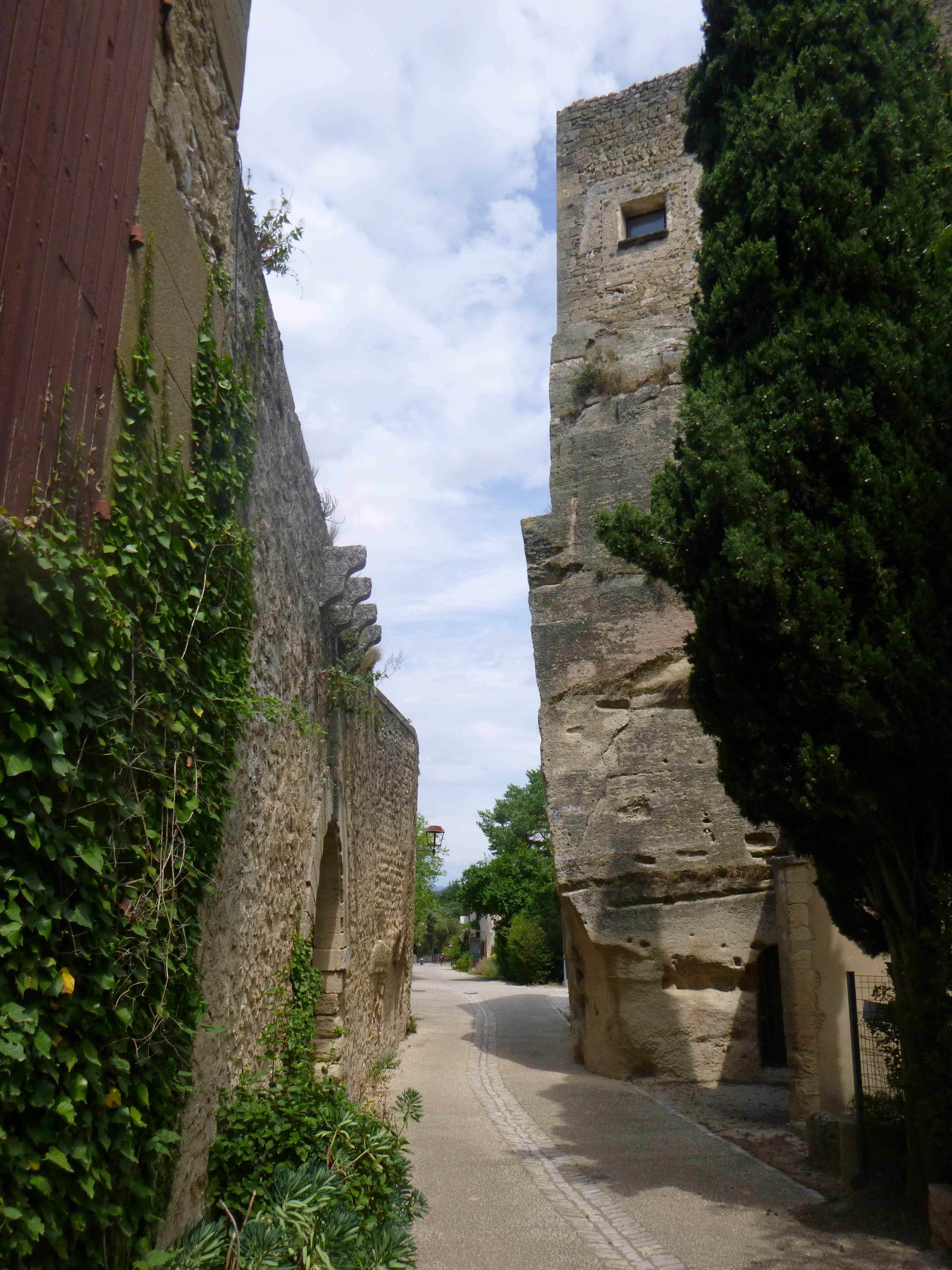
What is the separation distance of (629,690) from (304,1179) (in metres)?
7.40

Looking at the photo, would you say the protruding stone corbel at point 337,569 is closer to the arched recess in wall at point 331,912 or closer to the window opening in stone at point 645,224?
the arched recess in wall at point 331,912

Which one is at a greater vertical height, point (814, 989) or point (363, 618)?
point (363, 618)

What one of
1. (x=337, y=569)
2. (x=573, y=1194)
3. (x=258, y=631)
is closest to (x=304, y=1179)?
(x=258, y=631)

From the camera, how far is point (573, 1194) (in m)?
5.28

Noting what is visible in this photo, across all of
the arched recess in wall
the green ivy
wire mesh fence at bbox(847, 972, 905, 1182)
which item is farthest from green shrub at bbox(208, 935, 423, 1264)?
wire mesh fence at bbox(847, 972, 905, 1182)

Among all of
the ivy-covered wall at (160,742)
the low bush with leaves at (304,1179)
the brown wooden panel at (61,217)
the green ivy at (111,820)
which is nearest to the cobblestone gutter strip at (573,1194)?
the low bush with leaves at (304,1179)

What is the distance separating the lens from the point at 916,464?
4.99 metres

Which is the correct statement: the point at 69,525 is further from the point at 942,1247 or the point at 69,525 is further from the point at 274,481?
the point at 942,1247

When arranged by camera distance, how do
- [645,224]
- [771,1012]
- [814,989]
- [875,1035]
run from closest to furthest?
[875,1035]
[814,989]
[771,1012]
[645,224]

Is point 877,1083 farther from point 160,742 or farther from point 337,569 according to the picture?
point 160,742

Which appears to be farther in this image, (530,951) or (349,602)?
(530,951)

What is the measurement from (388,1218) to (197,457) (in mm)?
2901

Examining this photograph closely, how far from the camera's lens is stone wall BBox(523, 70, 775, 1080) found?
9.23m

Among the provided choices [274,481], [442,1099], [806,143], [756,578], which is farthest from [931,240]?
[442,1099]
